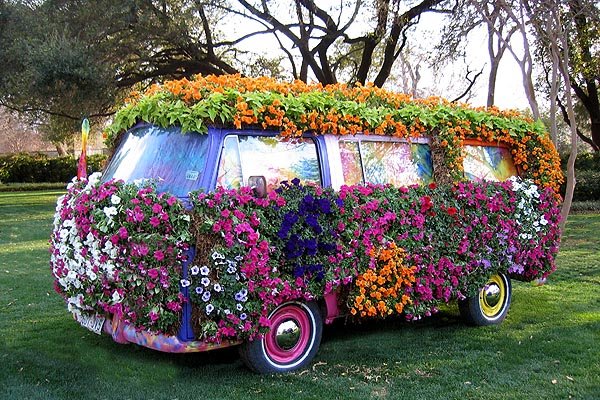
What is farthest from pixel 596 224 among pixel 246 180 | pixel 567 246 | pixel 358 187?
pixel 246 180

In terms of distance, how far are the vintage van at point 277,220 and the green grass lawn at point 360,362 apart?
1.21 feet

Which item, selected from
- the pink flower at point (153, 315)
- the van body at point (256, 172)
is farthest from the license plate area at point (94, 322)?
the pink flower at point (153, 315)

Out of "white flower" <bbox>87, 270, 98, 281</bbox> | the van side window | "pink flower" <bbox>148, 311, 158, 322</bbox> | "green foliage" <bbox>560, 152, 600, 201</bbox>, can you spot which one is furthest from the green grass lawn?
"green foliage" <bbox>560, 152, 600, 201</bbox>

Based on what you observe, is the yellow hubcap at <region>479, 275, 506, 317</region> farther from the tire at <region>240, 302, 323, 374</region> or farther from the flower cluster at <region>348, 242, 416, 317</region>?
the tire at <region>240, 302, 323, 374</region>

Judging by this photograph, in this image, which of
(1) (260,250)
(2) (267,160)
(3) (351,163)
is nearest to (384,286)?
(3) (351,163)

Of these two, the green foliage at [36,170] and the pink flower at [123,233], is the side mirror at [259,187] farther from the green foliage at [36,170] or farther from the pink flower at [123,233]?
the green foliage at [36,170]

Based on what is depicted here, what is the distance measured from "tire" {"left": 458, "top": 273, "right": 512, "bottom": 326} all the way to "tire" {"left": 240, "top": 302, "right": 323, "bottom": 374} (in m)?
2.03

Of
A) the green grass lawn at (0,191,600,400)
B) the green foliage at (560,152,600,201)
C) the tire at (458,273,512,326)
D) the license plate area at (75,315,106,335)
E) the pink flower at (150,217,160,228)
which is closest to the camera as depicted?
the pink flower at (150,217,160,228)

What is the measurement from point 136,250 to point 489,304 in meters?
4.01

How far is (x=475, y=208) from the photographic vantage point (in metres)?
6.17

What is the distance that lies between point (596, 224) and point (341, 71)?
11099mm

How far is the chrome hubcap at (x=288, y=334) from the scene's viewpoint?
5055 mm

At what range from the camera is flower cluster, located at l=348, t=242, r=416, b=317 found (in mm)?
5273

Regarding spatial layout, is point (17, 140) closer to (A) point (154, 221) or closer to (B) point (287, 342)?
(B) point (287, 342)
